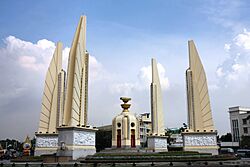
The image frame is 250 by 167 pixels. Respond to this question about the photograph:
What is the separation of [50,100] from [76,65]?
9952 millimetres

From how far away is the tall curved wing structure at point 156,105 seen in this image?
1380 inches

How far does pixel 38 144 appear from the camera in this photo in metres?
28.8

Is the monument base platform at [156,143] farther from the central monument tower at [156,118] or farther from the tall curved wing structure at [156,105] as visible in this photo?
the tall curved wing structure at [156,105]

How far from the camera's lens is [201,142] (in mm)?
27531

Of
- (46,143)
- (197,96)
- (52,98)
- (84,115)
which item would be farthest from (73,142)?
(197,96)

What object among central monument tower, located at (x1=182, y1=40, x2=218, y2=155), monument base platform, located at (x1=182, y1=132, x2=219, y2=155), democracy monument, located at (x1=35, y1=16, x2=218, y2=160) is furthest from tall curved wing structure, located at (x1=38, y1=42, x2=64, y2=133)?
central monument tower, located at (x1=182, y1=40, x2=218, y2=155)

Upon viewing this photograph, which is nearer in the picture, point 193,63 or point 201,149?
point 201,149

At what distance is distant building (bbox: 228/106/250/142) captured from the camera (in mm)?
64750

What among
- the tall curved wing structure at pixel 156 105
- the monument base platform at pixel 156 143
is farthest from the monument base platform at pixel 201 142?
the tall curved wing structure at pixel 156 105

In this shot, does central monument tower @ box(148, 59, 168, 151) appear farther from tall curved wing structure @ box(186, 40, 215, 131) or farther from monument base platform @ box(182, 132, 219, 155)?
tall curved wing structure @ box(186, 40, 215, 131)

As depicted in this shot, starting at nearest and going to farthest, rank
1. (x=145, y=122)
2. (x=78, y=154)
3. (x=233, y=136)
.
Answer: (x=78, y=154)
(x=233, y=136)
(x=145, y=122)

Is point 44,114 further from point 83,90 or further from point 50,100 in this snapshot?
point 83,90

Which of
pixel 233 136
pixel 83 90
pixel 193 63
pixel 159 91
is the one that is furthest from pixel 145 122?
pixel 83 90

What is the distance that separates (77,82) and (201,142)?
1383cm
